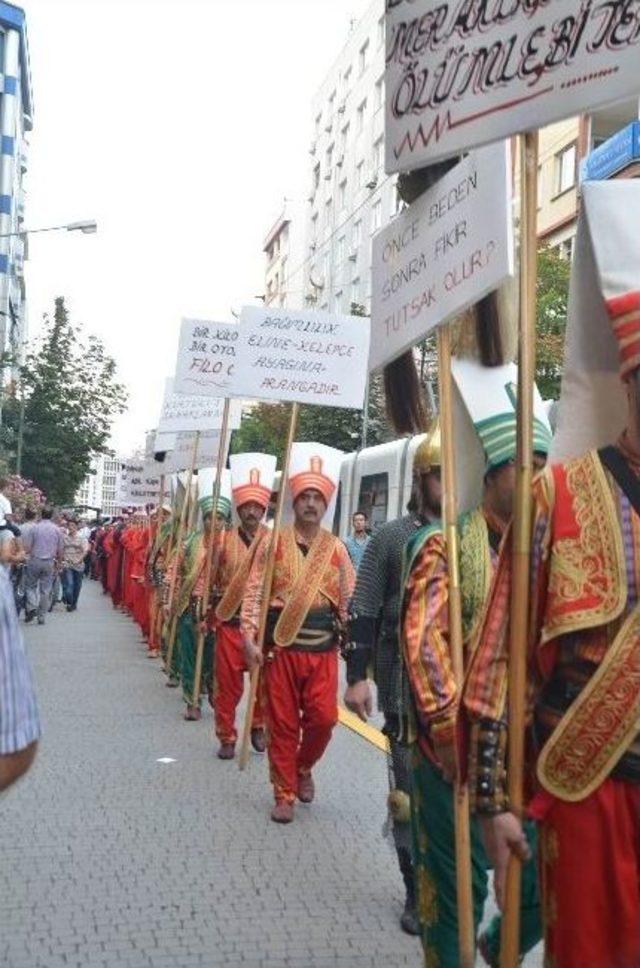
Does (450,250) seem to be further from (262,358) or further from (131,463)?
(131,463)

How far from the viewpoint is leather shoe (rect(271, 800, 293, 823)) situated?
6.48 metres

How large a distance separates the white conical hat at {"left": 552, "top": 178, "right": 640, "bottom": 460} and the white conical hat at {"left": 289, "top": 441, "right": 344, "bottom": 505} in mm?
4346

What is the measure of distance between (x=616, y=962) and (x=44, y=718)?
7.90 metres

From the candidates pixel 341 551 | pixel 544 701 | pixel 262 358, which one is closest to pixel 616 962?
pixel 544 701

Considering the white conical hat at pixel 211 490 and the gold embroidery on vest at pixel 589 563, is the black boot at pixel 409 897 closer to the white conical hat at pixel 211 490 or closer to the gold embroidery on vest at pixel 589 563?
the gold embroidery on vest at pixel 589 563

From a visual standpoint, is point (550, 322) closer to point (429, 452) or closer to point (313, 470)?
point (313, 470)

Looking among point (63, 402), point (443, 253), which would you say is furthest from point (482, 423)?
point (63, 402)

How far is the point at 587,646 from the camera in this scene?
2.50m

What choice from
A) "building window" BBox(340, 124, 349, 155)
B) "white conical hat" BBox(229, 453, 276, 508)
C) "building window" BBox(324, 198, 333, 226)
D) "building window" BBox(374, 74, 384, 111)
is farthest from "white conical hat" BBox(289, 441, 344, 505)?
"building window" BBox(324, 198, 333, 226)

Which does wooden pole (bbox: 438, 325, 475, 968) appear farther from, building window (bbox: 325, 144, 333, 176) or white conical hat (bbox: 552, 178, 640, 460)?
building window (bbox: 325, 144, 333, 176)

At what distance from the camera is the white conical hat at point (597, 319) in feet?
8.46

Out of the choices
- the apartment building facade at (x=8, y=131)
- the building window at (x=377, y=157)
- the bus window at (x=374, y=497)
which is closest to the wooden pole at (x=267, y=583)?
the bus window at (x=374, y=497)

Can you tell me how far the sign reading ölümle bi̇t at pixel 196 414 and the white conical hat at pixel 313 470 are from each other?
4.54 metres

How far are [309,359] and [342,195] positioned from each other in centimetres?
5170
